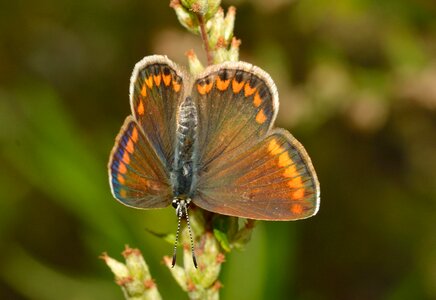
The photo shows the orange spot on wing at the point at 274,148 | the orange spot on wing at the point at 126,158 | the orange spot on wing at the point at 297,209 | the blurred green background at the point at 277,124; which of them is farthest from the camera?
the blurred green background at the point at 277,124

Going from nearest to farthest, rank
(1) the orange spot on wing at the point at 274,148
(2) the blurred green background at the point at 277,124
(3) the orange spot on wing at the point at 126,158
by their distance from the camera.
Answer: (1) the orange spot on wing at the point at 274,148, (3) the orange spot on wing at the point at 126,158, (2) the blurred green background at the point at 277,124

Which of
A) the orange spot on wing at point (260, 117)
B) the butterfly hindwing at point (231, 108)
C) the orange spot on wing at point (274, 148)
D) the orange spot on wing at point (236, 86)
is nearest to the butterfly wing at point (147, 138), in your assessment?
the butterfly hindwing at point (231, 108)

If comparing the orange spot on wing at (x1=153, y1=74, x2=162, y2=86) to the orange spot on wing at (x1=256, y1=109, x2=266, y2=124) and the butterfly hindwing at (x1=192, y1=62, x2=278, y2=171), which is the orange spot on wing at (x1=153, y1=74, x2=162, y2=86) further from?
the orange spot on wing at (x1=256, y1=109, x2=266, y2=124)

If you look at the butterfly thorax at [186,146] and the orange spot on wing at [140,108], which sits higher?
the orange spot on wing at [140,108]

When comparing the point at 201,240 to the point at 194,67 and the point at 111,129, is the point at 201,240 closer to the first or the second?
the point at 194,67

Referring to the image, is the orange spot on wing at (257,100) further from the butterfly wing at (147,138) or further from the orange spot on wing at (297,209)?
the orange spot on wing at (297,209)

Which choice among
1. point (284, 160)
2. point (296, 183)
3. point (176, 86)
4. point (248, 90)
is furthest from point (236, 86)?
point (296, 183)

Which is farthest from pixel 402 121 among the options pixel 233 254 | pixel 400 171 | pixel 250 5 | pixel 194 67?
pixel 194 67
